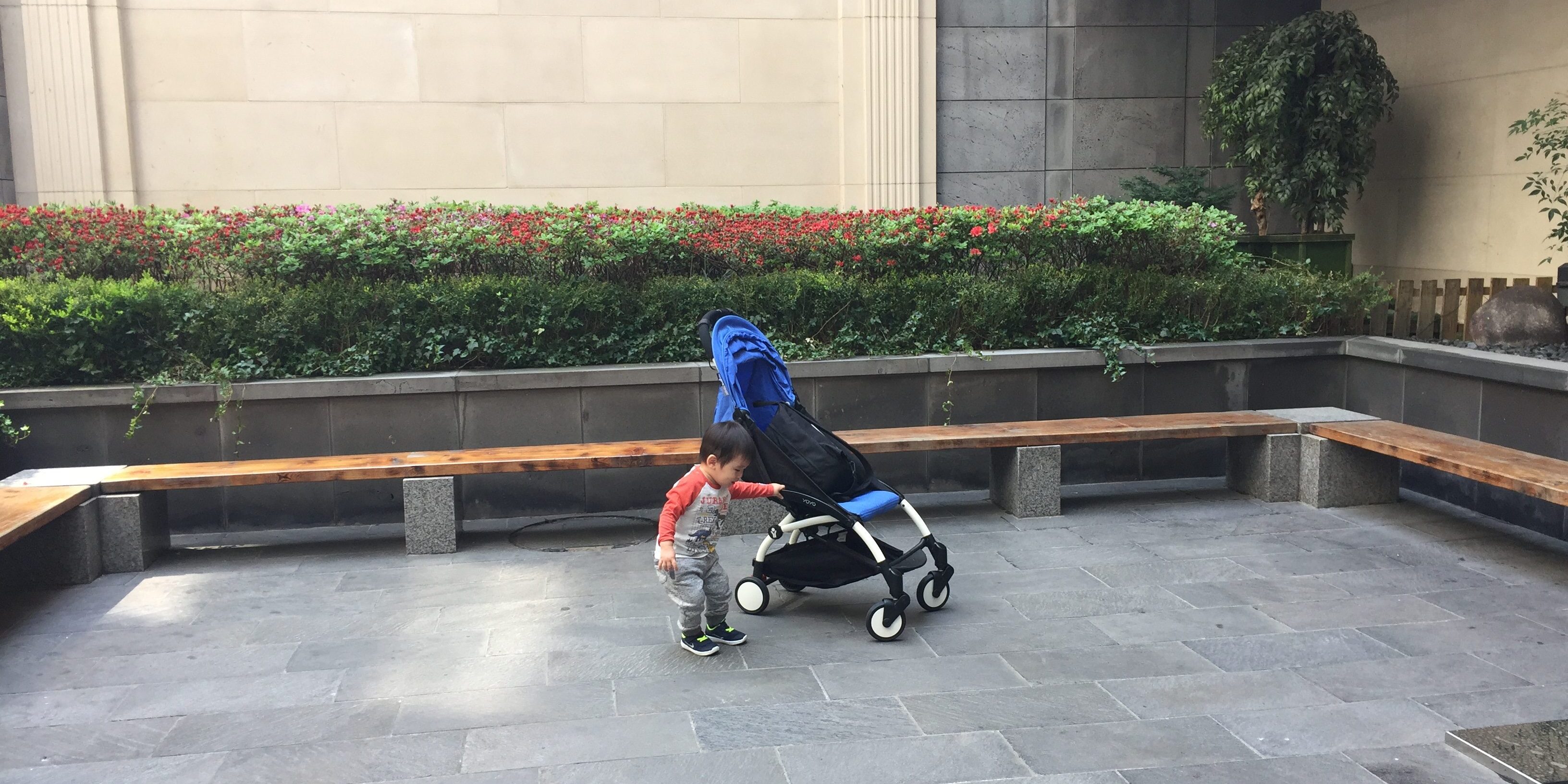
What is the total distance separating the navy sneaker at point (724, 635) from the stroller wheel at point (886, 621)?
24.0 inches

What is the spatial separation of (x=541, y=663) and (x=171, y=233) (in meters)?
5.17

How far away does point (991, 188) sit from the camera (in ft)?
41.8

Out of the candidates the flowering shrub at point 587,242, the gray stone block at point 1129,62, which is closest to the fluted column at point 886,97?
the gray stone block at point 1129,62

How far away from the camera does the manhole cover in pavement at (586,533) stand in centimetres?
694

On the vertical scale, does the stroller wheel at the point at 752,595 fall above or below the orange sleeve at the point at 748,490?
below

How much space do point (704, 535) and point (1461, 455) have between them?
4531 mm

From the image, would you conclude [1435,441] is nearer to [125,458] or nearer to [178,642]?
[178,642]

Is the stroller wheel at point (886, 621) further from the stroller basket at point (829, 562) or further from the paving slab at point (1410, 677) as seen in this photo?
the paving slab at point (1410, 677)

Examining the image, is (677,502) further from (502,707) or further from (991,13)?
(991,13)

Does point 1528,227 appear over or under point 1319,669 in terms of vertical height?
over

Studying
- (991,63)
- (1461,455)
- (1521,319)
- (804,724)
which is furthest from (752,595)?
(991,63)

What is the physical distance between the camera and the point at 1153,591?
5867mm

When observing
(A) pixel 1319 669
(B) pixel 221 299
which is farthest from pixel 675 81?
(A) pixel 1319 669

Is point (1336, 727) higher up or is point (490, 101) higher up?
point (490, 101)
